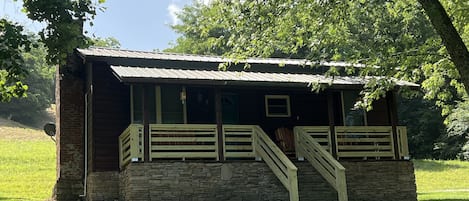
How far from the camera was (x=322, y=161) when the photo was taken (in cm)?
1494

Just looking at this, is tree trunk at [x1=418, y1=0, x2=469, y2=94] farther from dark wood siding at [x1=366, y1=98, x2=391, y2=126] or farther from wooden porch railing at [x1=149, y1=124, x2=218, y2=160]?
dark wood siding at [x1=366, y1=98, x2=391, y2=126]

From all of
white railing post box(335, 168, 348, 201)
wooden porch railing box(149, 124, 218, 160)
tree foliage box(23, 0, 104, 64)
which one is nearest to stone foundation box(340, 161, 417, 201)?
white railing post box(335, 168, 348, 201)

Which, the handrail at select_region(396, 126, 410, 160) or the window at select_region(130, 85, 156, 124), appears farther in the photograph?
the handrail at select_region(396, 126, 410, 160)

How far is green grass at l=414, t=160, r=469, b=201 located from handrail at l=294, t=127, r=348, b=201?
3668mm

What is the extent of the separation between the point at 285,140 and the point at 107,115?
16.3ft

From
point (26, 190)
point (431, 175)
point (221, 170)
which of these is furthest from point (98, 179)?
Result: point (431, 175)

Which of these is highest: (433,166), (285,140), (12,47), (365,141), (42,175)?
(12,47)

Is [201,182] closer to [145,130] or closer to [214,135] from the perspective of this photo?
[214,135]

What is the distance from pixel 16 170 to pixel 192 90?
1439 cm

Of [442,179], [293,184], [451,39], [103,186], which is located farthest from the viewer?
[442,179]

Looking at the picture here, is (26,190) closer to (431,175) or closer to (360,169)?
(360,169)

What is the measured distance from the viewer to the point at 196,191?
1404 cm

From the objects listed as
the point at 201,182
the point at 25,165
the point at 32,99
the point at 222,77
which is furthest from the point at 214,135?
the point at 32,99

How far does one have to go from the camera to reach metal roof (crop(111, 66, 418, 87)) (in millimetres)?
13781
